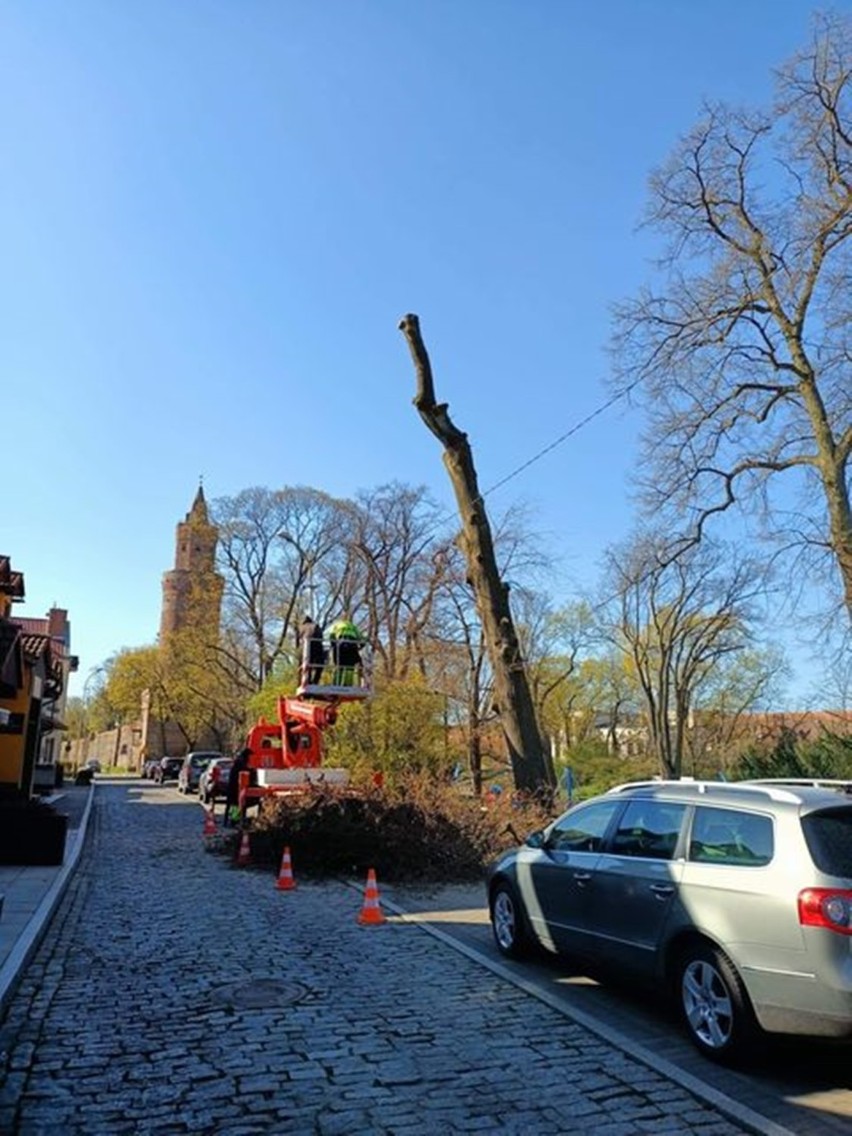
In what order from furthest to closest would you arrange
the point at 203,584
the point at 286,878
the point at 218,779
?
the point at 203,584
the point at 218,779
the point at 286,878

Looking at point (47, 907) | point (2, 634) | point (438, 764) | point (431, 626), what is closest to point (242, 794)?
point (2, 634)

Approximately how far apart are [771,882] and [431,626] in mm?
32628

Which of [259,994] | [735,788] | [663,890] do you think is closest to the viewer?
[663,890]

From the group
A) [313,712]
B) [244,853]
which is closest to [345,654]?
[313,712]

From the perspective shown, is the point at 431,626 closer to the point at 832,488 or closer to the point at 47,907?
the point at 832,488

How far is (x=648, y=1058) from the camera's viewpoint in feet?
17.4

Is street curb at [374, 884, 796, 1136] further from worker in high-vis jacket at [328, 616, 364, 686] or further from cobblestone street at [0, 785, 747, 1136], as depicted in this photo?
worker in high-vis jacket at [328, 616, 364, 686]

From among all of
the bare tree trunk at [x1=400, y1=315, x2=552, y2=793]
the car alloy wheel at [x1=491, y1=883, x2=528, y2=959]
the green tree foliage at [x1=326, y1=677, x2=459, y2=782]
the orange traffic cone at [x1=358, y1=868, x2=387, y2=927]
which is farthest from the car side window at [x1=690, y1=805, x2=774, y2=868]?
the green tree foliage at [x1=326, y1=677, x2=459, y2=782]

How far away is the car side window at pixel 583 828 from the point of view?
7038 millimetres

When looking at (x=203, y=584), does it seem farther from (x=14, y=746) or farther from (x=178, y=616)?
(x=14, y=746)

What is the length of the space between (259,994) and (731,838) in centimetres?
366

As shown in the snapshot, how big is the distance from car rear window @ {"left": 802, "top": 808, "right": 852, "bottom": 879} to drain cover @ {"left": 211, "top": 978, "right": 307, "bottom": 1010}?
380cm

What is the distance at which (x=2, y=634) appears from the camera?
13562 mm

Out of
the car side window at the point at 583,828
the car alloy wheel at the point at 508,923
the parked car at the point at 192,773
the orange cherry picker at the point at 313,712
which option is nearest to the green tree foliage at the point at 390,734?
the orange cherry picker at the point at 313,712
